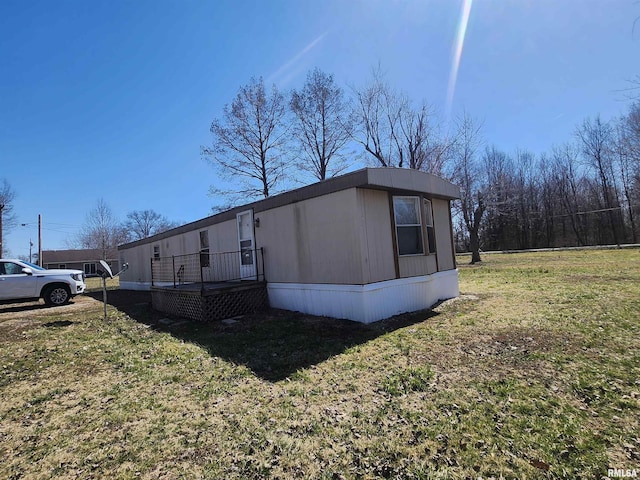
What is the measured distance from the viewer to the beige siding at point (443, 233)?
29.8 feet

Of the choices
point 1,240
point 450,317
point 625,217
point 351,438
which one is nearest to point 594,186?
point 625,217

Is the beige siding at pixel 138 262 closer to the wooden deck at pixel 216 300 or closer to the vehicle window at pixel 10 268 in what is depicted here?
the vehicle window at pixel 10 268

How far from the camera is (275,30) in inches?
368

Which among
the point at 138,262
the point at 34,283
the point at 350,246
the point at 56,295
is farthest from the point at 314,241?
the point at 138,262

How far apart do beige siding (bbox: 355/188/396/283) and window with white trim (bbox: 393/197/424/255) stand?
344 millimetres

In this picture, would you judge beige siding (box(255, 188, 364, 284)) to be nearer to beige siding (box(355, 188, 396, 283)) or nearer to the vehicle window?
beige siding (box(355, 188, 396, 283))

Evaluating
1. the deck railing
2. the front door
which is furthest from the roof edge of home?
the deck railing

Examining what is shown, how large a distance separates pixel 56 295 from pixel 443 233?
41.4ft

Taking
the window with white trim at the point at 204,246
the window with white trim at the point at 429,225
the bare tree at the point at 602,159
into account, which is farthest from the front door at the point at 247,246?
the bare tree at the point at 602,159

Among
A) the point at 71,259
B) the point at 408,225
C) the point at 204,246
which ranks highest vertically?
the point at 71,259

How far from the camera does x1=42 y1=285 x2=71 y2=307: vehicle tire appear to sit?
431 inches

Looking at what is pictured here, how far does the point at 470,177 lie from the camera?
22.7 meters

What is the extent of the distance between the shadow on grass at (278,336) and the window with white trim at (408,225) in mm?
1507

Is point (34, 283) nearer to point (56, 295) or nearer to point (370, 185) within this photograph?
point (56, 295)
